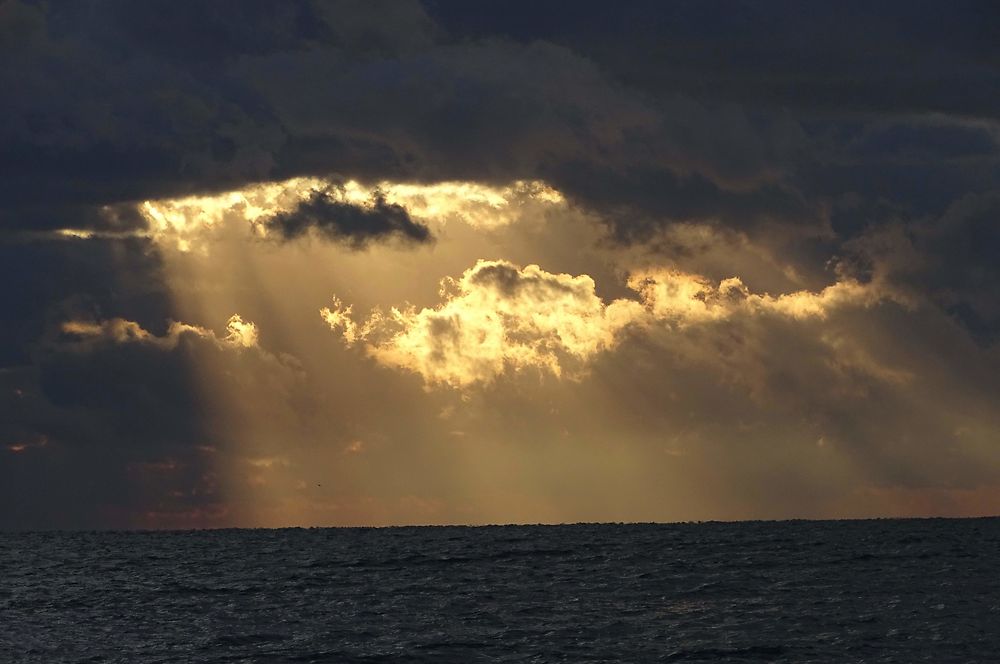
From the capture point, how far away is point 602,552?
144750 millimetres

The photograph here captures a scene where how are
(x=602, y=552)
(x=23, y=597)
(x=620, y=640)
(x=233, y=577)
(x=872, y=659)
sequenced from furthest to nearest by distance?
(x=602, y=552), (x=233, y=577), (x=23, y=597), (x=620, y=640), (x=872, y=659)

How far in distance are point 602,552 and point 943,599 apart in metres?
67.0

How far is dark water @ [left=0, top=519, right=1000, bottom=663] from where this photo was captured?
60.3m

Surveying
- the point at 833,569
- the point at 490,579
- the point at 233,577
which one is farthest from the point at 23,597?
the point at 833,569

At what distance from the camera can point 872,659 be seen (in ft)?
185

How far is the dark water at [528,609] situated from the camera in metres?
60.3

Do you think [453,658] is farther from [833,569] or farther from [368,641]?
[833,569]

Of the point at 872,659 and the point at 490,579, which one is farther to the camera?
the point at 490,579

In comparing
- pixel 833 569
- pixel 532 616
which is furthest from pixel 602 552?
pixel 532 616

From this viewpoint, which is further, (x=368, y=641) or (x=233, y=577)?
(x=233, y=577)

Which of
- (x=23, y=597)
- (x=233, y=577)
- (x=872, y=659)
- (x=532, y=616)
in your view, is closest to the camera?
(x=872, y=659)

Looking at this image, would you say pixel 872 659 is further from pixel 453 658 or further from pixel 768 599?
pixel 768 599

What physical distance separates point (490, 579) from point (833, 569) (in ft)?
98.9

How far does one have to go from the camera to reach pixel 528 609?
7781 centimetres
